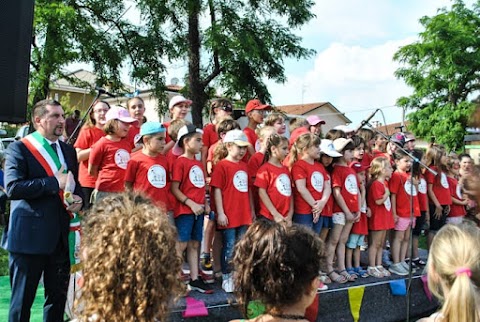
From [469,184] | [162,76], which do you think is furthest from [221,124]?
[162,76]

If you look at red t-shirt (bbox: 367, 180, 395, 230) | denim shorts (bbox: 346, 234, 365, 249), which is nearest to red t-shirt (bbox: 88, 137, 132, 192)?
denim shorts (bbox: 346, 234, 365, 249)

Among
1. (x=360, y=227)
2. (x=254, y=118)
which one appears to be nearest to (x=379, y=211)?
(x=360, y=227)

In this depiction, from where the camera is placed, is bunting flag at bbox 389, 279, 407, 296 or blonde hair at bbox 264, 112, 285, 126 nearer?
bunting flag at bbox 389, 279, 407, 296

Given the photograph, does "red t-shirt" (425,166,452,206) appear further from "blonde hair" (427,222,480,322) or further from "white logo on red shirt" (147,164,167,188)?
"blonde hair" (427,222,480,322)

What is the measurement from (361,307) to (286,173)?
1679 mm

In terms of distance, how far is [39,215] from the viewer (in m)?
3.53

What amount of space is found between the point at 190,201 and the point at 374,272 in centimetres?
255

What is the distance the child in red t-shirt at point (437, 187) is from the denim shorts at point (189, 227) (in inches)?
148

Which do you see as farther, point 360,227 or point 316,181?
point 360,227

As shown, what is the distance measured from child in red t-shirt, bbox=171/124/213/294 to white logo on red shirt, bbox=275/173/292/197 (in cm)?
76

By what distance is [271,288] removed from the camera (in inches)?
76.7

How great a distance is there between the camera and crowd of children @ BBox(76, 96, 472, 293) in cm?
441

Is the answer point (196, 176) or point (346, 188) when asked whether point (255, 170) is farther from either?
point (346, 188)

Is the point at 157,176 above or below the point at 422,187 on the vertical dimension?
above
